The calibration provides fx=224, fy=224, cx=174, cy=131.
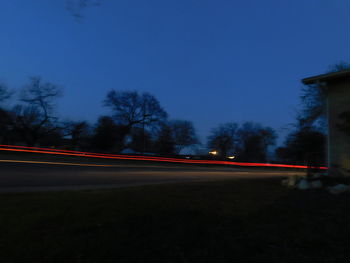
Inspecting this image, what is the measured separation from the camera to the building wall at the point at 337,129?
9891mm

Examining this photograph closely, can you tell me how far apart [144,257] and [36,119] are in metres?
42.6

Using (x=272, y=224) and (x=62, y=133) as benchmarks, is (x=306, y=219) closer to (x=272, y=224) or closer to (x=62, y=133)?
(x=272, y=224)

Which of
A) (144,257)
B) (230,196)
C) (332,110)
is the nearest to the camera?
(144,257)

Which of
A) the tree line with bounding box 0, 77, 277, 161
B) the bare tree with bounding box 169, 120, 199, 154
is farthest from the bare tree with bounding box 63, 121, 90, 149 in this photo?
the bare tree with bounding box 169, 120, 199, 154

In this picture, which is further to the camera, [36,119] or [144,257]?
[36,119]

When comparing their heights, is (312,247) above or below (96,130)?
below

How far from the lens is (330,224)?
13.8 ft

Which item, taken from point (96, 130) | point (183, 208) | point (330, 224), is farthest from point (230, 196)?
point (96, 130)

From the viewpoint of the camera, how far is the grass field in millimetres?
3049

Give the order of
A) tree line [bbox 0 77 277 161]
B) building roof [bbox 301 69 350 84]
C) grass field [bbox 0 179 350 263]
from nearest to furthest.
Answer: grass field [bbox 0 179 350 263]
building roof [bbox 301 69 350 84]
tree line [bbox 0 77 277 161]

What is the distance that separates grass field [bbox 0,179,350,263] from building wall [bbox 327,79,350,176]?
16.8 ft

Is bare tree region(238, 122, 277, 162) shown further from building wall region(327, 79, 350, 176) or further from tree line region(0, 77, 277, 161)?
building wall region(327, 79, 350, 176)

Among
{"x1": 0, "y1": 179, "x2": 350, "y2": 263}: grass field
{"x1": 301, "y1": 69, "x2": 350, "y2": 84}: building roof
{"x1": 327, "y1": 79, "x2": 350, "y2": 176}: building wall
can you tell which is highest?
{"x1": 301, "y1": 69, "x2": 350, "y2": 84}: building roof

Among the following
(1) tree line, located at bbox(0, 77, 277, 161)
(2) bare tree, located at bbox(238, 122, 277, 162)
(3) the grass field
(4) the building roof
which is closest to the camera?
(3) the grass field
